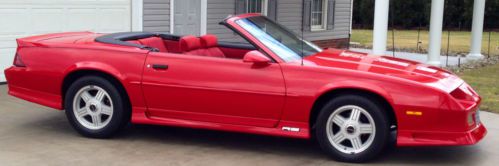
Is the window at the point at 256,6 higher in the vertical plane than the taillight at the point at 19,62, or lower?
higher

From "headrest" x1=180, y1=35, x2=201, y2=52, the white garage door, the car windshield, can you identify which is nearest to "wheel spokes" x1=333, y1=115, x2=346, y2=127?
the car windshield

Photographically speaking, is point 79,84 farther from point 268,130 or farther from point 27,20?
point 27,20

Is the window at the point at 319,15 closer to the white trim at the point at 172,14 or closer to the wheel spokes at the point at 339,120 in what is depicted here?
the white trim at the point at 172,14

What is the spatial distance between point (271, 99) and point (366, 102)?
32.1 inches

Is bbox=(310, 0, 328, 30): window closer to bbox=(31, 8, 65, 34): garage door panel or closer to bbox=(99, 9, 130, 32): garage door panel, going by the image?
bbox=(99, 9, 130, 32): garage door panel

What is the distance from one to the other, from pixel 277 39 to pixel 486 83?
6355mm

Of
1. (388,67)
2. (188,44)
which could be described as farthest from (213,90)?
(388,67)

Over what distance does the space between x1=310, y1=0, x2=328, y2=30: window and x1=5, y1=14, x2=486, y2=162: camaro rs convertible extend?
1110 centimetres

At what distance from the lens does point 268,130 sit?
557 cm

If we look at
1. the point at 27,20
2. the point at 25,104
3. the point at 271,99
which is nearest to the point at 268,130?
the point at 271,99

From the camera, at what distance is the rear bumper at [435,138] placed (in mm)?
5152

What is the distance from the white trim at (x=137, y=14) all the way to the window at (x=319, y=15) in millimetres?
6999

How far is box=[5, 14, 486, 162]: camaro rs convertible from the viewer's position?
17.0 feet

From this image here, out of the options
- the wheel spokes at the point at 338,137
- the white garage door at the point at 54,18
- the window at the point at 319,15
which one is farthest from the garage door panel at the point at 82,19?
the window at the point at 319,15
